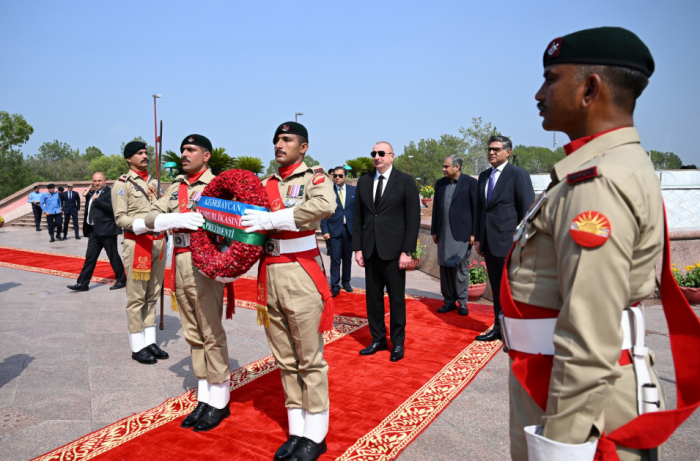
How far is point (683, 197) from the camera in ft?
31.6

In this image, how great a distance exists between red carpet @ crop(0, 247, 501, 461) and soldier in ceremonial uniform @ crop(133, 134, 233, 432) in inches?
6.4

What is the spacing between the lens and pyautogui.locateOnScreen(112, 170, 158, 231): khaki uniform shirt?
4914 millimetres

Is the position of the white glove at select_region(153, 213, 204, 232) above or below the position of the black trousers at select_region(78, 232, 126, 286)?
above

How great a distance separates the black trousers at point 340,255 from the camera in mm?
8141

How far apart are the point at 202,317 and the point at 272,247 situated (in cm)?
88

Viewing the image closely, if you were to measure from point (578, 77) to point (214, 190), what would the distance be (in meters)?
2.43

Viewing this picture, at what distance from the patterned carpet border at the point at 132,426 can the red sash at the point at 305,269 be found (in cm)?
119

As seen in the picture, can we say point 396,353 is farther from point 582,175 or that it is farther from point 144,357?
point 582,175

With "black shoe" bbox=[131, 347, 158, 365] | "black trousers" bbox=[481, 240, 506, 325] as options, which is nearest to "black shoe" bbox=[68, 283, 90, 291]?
"black shoe" bbox=[131, 347, 158, 365]

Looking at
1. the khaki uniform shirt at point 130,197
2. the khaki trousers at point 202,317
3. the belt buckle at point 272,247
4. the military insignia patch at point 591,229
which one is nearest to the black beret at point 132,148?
the khaki uniform shirt at point 130,197

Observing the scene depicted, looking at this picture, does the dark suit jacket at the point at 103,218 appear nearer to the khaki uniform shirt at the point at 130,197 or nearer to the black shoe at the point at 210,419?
the khaki uniform shirt at the point at 130,197

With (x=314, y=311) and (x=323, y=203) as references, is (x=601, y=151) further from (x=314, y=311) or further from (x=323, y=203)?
(x=314, y=311)

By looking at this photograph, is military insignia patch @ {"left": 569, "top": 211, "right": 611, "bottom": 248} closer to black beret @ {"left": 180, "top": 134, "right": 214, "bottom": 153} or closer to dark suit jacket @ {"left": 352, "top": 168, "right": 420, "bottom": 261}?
black beret @ {"left": 180, "top": 134, "right": 214, "bottom": 153}

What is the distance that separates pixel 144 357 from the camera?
15.7 feet
